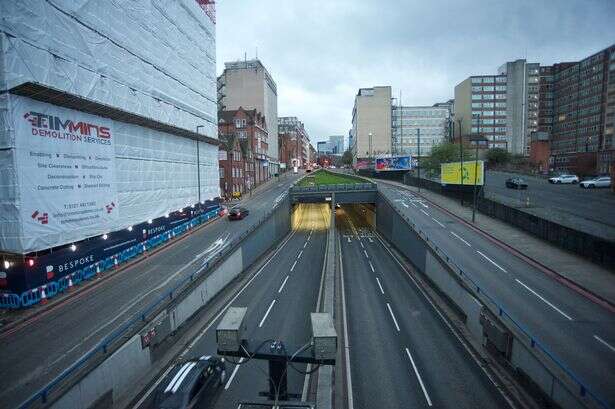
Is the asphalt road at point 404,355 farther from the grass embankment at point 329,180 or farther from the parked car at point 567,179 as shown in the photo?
the parked car at point 567,179

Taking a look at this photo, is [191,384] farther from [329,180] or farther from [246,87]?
[246,87]

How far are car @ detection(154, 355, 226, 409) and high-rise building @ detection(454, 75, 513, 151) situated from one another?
128 m

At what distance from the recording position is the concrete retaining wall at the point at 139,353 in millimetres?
11148

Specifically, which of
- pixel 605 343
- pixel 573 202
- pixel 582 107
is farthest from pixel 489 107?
pixel 605 343

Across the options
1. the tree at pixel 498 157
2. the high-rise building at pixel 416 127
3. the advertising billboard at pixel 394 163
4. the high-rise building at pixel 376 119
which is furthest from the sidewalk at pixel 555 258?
the high-rise building at pixel 416 127

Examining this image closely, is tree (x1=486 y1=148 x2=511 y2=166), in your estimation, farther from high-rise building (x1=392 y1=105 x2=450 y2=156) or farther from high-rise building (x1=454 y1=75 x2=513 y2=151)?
high-rise building (x1=392 y1=105 x2=450 y2=156)

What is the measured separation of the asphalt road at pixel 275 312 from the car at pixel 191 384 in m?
0.43

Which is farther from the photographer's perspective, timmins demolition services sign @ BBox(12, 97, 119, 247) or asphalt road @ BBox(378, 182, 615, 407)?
timmins demolition services sign @ BBox(12, 97, 119, 247)

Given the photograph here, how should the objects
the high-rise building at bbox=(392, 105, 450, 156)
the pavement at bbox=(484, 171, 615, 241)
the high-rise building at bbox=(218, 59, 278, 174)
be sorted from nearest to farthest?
1. the pavement at bbox=(484, 171, 615, 241)
2. the high-rise building at bbox=(218, 59, 278, 174)
3. the high-rise building at bbox=(392, 105, 450, 156)

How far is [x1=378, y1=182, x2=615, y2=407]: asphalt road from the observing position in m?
13.5

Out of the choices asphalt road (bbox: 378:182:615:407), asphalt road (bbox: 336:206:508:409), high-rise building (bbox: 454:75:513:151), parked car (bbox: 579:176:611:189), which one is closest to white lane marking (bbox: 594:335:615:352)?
asphalt road (bbox: 378:182:615:407)

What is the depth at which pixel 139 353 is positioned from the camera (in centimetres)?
1406

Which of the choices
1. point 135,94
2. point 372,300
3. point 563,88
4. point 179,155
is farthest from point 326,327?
point 563,88

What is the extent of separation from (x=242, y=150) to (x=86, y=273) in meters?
53.2
